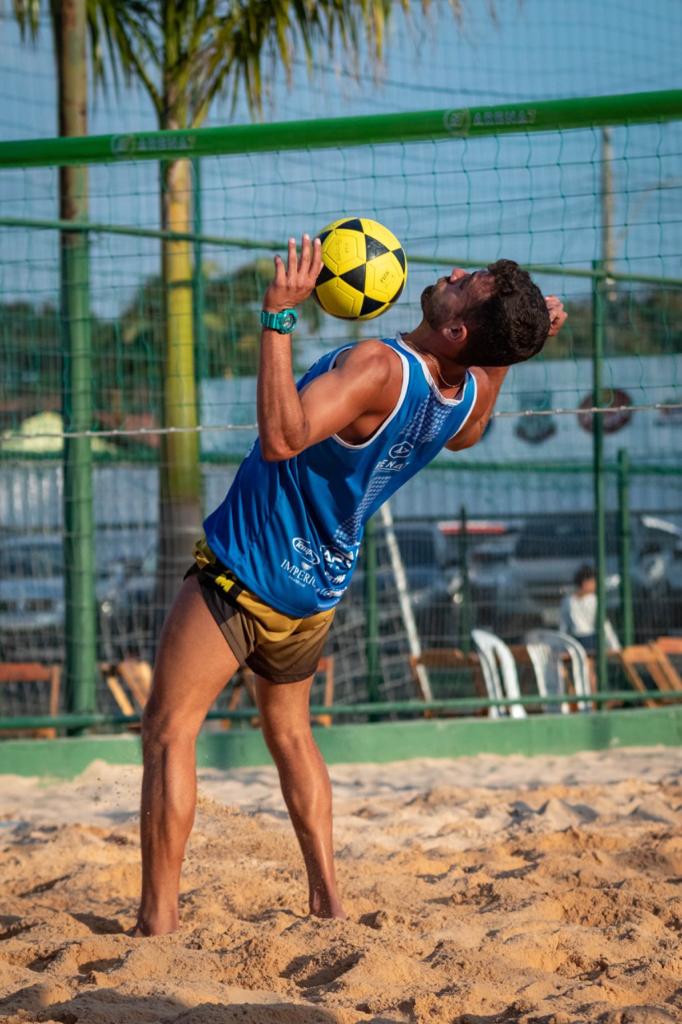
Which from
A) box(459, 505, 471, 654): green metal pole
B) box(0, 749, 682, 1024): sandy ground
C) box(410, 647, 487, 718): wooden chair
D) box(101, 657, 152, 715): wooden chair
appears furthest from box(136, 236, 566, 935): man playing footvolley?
box(459, 505, 471, 654): green metal pole

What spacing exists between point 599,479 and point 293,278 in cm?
497

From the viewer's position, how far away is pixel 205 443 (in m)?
8.62

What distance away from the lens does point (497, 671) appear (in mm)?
8398

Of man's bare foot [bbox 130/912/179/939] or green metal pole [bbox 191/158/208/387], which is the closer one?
man's bare foot [bbox 130/912/179/939]

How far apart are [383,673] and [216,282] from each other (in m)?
2.81

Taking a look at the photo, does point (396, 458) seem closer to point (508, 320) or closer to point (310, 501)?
point (310, 501)

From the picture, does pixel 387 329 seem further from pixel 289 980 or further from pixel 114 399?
pixel 289 980

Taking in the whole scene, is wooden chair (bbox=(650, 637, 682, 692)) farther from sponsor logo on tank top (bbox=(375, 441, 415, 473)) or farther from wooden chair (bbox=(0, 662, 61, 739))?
sponsor logo on tank top (bbox=(375, 441, 415, 473))

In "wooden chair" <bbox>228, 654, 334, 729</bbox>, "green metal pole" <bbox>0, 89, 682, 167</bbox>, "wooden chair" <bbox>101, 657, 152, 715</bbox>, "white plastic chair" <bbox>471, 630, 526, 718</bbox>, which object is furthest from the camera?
"white plastic chair" <bbox>471, 630, 526, 718</bbox>

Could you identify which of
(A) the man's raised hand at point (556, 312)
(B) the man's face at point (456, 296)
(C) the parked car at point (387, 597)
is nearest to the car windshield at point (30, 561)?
(C) the parked car at point (387, 597)

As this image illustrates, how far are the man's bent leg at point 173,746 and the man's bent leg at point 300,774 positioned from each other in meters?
0.26

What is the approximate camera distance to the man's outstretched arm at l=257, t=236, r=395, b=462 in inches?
125

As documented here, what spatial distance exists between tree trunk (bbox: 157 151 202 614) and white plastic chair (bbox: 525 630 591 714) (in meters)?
2.31

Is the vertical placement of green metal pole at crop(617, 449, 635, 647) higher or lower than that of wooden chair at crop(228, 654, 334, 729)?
higher
